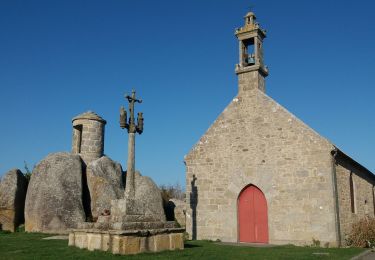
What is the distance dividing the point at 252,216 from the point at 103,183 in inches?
276

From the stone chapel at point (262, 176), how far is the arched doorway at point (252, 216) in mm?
37

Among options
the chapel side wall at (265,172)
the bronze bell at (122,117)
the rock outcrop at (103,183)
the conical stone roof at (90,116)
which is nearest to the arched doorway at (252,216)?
the chapel side wall at (265,172)

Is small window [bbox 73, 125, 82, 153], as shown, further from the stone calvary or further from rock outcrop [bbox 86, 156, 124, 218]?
rock outcrop [bbox 86, 156, 124, 218]

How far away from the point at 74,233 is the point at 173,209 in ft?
31.6

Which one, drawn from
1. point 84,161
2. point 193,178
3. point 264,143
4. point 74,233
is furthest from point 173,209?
point 74,233

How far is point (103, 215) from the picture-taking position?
10.4 m

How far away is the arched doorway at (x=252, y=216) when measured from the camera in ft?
49.1

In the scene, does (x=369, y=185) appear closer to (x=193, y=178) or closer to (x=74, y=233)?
(x=193, y=178)

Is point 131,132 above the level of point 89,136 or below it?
below

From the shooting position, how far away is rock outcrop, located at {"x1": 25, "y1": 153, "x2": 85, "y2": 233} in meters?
16.2

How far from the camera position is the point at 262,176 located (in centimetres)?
1516

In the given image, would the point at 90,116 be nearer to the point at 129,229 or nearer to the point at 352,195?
the point at 129,229

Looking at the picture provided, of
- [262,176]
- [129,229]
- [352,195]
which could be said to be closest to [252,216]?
[262,176]

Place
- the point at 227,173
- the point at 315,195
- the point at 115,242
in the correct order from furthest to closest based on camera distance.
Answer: the point at 227,173
the point at 315,195
the point at 115,242
